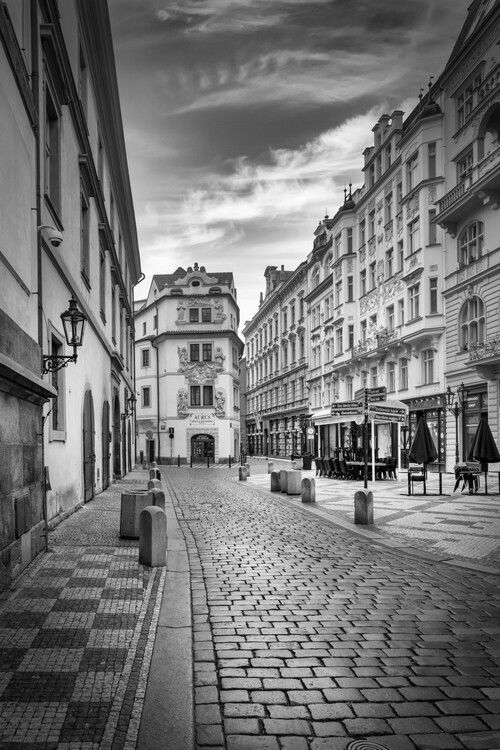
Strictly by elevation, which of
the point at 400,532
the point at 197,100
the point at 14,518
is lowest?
the point at 400,532

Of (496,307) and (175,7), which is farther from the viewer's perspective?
(496,307)

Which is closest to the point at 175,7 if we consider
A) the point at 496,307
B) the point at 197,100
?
the point at 197,100

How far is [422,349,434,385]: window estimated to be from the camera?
30953 mm

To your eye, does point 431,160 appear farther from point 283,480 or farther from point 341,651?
point 341,651

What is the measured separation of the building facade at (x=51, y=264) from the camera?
7.21 m

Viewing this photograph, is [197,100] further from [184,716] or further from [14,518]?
[184,716]

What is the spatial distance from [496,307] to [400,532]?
54.8 feet

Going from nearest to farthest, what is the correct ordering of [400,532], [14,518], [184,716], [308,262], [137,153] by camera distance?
[184,716] → [14,518] → [400,532] → [137,153] → [308,262]

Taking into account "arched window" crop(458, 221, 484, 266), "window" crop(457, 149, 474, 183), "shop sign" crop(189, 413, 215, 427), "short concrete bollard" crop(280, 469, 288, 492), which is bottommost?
"short concrete bollard" crop(280, 469, 288, 492)

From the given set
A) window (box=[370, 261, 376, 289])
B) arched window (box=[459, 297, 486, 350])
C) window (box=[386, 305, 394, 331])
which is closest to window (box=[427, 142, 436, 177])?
window (box=[386, 305, 394, 331])

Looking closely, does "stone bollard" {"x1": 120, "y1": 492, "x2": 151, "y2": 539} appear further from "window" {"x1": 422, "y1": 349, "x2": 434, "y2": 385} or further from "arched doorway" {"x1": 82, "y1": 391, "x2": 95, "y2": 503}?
"window" {"x1": 422, "y1": 349, "x2": 434, "y2": 385}

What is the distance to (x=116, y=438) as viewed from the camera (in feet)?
81.9

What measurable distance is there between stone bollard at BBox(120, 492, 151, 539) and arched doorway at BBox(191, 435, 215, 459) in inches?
1590

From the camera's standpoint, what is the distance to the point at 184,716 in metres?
3.63
